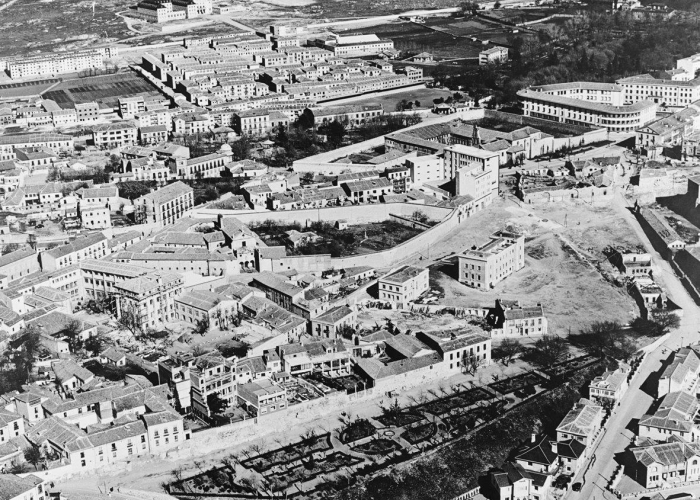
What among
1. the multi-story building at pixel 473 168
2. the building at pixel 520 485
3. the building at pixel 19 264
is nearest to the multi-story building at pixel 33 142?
the building at pixel 19 264

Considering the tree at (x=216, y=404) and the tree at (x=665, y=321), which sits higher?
the tree at (x=216, y=404)

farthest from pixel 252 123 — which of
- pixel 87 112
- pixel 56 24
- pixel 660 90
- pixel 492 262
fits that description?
pixel 56 24

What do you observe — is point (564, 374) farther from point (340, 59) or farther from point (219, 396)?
point (340, 59)

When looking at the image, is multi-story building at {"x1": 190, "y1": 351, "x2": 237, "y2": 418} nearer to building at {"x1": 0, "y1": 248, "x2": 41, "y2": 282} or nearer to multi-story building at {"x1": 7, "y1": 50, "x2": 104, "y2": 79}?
building at {"x1": 0, "y1": 248, "x2": 41, "y2": 282}

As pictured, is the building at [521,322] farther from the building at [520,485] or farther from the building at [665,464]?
the building at [520,485]

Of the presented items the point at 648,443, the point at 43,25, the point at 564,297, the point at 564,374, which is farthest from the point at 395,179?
the point at 43,25

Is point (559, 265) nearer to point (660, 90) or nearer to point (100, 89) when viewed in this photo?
point (660, 90)
